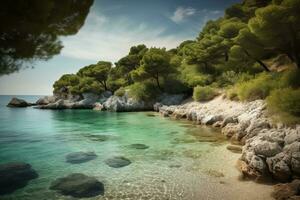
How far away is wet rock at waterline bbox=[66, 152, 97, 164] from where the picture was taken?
10312 mm

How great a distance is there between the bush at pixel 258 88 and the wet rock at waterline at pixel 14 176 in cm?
1448

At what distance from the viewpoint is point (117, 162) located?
386 inches

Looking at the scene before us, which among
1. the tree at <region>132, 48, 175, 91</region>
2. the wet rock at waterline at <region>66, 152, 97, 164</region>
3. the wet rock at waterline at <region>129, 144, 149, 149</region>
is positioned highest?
the tree at <region>132, 48, 175, 91</region>

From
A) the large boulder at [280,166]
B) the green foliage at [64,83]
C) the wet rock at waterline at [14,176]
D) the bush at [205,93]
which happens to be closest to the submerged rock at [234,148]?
the large boulder at [280,166]

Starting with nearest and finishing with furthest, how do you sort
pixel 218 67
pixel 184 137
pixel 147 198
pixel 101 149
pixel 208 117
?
pixel 147 198 < pixel 101 149 < pixel 184 137 < pixel 208 117 < pixel 218 67

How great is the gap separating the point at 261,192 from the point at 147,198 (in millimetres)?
3185

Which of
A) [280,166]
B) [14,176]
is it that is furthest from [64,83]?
[280,166]

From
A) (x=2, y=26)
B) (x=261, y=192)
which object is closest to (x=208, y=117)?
(x=261, y=192)

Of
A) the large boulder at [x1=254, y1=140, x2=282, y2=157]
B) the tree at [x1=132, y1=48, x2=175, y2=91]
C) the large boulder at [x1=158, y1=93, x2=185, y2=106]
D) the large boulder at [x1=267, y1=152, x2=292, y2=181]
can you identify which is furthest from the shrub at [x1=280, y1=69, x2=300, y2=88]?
the tree at [x1=132, y1=48, x2=175, y2=91]

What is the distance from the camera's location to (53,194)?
6836 mm

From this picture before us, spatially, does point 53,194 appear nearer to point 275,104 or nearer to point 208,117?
point 275,104

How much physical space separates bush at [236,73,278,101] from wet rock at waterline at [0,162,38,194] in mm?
14477

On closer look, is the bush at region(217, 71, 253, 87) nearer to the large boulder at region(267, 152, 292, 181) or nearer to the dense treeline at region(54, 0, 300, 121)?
the dense treeline at region(54, 0, 300, 121)

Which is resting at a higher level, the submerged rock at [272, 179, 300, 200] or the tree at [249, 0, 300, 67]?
the tree at [249, 0, 300, 67]
